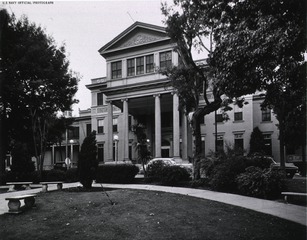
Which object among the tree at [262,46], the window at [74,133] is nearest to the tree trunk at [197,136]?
the tree at [262,46]

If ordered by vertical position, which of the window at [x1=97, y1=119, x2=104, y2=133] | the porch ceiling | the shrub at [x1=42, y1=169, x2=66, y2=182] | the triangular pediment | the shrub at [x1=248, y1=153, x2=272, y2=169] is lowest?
the shrub at [x1=42, y1=169, x2=66, y2=182]

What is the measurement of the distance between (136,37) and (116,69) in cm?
436

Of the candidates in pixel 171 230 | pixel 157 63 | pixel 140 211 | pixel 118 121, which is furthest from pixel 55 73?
pixel 171 230

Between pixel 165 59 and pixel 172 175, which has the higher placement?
pixel 165 59

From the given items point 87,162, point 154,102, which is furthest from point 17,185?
point 154,102

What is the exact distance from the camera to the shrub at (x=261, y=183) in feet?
37.6

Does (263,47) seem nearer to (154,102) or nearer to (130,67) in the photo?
(130,67)

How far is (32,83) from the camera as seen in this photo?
85.6 feet

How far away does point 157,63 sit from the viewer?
33.4 m

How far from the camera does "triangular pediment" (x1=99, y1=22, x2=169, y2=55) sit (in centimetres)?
3315

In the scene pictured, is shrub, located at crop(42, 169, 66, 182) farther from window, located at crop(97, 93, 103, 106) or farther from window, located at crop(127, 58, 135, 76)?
window, located at crop(97, 93, 103, 106)

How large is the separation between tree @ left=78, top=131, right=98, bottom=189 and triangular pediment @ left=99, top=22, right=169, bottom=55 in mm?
20497

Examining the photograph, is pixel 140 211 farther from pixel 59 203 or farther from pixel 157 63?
pixel 157 63

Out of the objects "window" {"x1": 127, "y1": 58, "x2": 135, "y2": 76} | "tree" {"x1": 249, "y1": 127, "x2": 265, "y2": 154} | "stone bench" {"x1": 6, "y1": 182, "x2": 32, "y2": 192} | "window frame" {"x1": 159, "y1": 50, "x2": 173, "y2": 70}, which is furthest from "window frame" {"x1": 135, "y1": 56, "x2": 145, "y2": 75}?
"stone bench" {"x1": 6, "y1": 182, "x2": 32, "y2": 192}
